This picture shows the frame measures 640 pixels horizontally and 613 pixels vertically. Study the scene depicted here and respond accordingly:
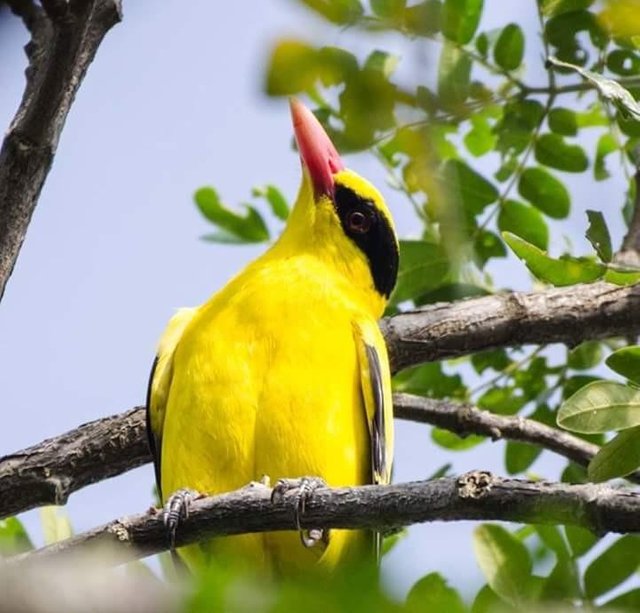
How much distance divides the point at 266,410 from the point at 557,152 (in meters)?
1.58

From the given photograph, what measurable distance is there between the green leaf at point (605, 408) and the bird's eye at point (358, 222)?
1.96 m

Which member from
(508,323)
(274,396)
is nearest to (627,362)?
(274,396)

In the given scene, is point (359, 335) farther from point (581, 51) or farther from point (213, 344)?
point (581, 51)

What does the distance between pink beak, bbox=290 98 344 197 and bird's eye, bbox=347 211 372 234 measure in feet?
0.40

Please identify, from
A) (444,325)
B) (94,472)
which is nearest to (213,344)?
(94,472)

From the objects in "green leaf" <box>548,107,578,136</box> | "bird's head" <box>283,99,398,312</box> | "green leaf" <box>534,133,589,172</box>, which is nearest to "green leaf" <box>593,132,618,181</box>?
"green leaf" <box>534,133,589,172</box>

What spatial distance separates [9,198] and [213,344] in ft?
3.56

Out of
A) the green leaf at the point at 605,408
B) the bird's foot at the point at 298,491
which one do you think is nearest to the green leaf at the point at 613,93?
the green leaf at the point at 605,408

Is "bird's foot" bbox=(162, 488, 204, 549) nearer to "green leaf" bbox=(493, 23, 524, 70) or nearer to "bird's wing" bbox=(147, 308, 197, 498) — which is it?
"bird's wing" bbox=(147, 308, 197, 498)

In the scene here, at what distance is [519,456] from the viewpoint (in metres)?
4.29

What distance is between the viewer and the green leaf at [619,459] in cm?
256

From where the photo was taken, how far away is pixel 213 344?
3.57 metres

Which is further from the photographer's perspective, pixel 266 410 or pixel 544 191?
pixel 544 191

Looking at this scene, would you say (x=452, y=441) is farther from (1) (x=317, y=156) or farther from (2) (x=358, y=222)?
(1) (x=317, y=156)
